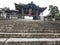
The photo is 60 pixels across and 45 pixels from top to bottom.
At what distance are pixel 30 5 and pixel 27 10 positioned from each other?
1.33m

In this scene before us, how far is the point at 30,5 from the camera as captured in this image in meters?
20.1

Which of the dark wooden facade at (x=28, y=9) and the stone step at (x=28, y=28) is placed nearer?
the stone step at (x=28, y=28)

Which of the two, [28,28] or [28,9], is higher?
[28,9]

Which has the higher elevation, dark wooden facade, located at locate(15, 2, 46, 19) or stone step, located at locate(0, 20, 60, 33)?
dark wooden facade, located at locate(15, 2, 46, 19)

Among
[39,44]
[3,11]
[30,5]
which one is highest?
[30,5]

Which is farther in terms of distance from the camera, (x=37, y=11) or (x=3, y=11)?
(x=37, y=11)

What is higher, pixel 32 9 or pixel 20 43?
pixel 32 9

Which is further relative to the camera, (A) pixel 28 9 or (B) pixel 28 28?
(A) pixel 28 9

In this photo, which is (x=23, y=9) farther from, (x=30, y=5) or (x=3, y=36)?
(x=3, y=36)

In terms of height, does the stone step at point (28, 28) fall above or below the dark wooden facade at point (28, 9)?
below

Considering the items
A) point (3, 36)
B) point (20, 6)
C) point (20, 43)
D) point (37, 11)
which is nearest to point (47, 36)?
point (20, 43)

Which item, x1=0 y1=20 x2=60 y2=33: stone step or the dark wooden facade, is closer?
x1=0 y1=20 x2=60 y2=33: stone step

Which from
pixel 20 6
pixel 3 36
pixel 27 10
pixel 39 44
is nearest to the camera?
pixel 39 44

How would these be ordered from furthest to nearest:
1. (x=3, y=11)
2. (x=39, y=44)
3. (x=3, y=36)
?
(x=3, y=11) < (x=3, y=36) < (x=39, y=44)
